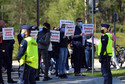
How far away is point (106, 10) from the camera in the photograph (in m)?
77.6

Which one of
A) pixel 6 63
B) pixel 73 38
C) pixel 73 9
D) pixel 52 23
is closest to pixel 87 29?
pixel 73 38

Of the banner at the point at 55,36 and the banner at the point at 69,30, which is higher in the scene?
the banner at the point at 69,30

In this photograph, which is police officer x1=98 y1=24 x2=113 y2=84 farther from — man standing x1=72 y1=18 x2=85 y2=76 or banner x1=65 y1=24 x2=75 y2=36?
man standing x1=72 y1=18 x2=85 y2=76

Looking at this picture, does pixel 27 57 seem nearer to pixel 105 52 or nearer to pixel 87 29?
pixel 105 52

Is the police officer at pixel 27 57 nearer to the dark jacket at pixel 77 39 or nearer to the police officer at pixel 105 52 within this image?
the police officer at pixel 105 52

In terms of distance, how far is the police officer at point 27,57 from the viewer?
816cm

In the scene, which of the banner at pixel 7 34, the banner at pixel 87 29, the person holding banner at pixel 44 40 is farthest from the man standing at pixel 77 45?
the banner at pixel 7 34

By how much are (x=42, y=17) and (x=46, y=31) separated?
6852 centimetres

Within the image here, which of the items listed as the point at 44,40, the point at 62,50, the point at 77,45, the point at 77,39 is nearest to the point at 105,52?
the point at 44,40

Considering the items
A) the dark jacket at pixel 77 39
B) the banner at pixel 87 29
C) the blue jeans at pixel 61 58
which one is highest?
the banner at pixel 87 29

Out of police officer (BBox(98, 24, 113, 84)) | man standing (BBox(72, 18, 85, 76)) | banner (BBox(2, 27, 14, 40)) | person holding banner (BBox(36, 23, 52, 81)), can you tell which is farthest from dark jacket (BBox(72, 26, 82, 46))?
banner (BBox(2, 27, 14, 40))

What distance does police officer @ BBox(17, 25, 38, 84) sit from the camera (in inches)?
321

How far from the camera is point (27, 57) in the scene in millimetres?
8227

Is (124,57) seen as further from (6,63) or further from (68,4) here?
(68,4)
